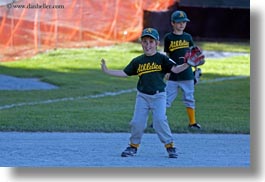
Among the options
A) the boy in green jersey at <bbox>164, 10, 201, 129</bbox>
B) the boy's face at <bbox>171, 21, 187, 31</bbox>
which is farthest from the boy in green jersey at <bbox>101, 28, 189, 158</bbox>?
the boy in green jersey at <bbox>164, 10, 201, 129</bbox>

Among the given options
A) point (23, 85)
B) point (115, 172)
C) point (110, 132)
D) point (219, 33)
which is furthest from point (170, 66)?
point (219, 33)

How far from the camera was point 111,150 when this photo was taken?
933cm

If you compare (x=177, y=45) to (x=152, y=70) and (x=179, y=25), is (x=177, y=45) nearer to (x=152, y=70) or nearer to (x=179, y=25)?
(x=179, y=25)

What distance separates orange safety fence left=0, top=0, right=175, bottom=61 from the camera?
21391 millimetres

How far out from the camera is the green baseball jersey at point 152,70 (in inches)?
350

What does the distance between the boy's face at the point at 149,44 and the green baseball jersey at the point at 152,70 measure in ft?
0.18

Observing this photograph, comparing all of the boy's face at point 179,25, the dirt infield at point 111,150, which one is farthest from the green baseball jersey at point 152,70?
the boy's face at point 179,25

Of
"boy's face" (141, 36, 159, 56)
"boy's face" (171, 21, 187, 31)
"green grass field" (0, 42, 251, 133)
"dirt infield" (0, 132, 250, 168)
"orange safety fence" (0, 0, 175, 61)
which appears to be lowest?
"dirt infield" (0, 132, 250, 168)

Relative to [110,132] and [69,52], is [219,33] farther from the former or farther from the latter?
[110,132]

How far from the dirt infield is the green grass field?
572 millimetres

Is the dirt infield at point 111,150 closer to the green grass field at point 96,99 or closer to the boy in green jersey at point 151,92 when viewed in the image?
the boy in green jersey at point 151,92

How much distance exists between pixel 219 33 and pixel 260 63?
19.5 m

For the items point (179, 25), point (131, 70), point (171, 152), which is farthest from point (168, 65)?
point (179, 25)

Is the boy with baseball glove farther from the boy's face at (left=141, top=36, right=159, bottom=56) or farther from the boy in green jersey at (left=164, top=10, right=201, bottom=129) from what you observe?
the boy in green jersey at (left=164, top=10, right=201, bottom=129)
